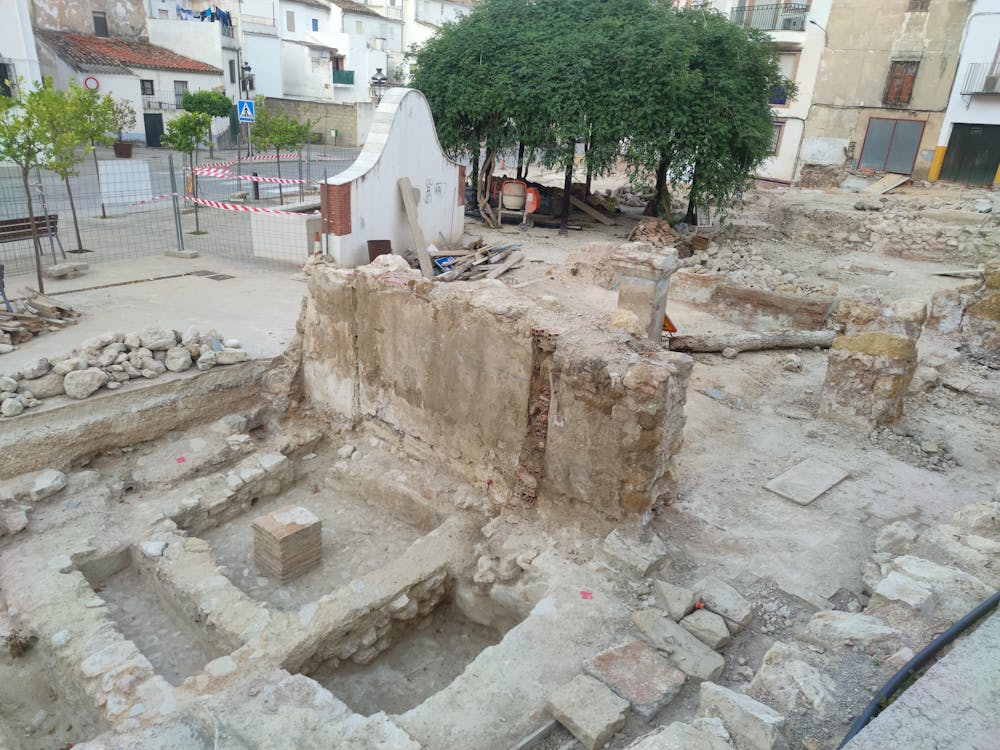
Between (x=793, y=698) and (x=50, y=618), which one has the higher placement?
(x=793, y=698)

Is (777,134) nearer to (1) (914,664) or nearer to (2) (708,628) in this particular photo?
(2) (708,628)

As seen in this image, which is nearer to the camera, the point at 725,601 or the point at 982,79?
the point at 725,601

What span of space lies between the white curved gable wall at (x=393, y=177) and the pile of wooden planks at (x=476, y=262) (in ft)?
3.04

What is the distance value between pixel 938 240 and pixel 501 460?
16541mm

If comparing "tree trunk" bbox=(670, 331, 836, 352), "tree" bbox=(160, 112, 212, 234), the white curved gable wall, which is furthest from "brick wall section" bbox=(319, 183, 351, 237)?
"tree" bbox=(160, 112, 212, 234)

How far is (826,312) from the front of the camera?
10984mm

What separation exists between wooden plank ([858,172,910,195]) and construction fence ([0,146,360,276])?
A: 2003 centimetres

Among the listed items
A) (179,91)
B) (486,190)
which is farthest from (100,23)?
(486,190)

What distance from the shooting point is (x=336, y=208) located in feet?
41.5

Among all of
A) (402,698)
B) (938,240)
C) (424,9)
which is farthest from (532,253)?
(424,9)

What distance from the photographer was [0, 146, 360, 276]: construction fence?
43.1ft

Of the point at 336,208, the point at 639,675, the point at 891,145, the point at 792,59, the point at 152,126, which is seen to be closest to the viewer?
the point at 639,675

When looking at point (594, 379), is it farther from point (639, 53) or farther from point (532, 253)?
point (639, 53)

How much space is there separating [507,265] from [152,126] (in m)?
26.1
